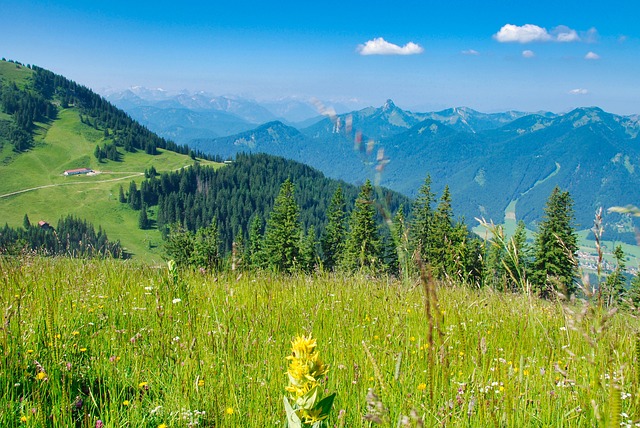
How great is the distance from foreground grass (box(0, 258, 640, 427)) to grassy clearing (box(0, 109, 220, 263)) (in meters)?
130

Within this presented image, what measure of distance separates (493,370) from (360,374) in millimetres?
929

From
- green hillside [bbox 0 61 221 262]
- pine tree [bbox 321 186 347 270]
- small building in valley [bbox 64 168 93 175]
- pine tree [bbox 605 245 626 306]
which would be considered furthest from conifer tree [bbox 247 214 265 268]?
small building in valley [bbox 64 168 93 175]

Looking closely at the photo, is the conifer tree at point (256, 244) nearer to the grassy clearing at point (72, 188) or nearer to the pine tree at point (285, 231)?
the pine tree at point (285, 231)

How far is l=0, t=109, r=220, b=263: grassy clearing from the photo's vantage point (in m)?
141

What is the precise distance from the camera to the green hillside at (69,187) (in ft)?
463

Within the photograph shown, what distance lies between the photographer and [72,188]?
162m

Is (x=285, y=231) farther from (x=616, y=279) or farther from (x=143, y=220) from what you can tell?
(x=143, y=220)

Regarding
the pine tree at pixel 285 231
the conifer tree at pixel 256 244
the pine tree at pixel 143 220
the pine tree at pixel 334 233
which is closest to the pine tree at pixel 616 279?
the pine tree at pixel 285 231

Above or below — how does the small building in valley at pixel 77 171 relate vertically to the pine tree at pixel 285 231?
below

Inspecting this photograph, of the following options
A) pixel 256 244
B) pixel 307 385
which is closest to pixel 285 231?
pixel 256 244

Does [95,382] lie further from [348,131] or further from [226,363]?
[348,131]

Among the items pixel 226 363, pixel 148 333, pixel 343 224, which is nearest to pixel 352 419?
pixel 226 363

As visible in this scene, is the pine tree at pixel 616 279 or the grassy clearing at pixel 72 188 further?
the grassy clearing at pixel 72 188

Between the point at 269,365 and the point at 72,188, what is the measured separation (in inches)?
7325
